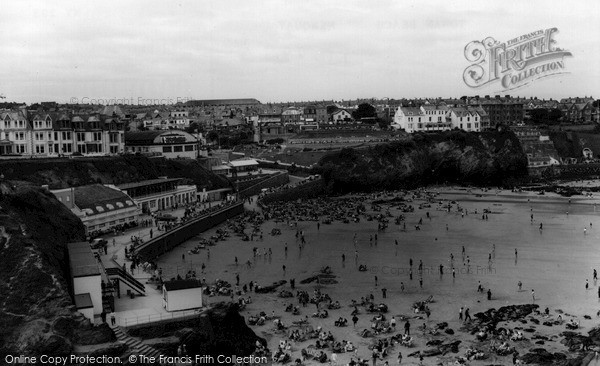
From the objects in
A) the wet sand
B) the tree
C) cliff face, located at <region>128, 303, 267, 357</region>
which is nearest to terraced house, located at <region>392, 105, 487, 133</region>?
the tree

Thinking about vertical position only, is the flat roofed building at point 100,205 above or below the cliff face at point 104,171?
below

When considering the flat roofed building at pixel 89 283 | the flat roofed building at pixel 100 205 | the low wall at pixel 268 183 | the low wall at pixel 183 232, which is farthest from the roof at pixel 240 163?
the flat roofed building at pixel 89 283

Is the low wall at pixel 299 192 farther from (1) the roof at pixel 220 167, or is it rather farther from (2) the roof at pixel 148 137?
(2) the roof at pixel 148 137

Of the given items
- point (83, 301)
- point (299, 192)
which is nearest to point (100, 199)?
point (83, 301)

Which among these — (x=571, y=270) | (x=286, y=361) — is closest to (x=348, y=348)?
(x=286, y=361)

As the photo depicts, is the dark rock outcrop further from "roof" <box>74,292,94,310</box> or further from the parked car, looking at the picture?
the parked car

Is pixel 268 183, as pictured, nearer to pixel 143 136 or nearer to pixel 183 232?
pixel 143 136
